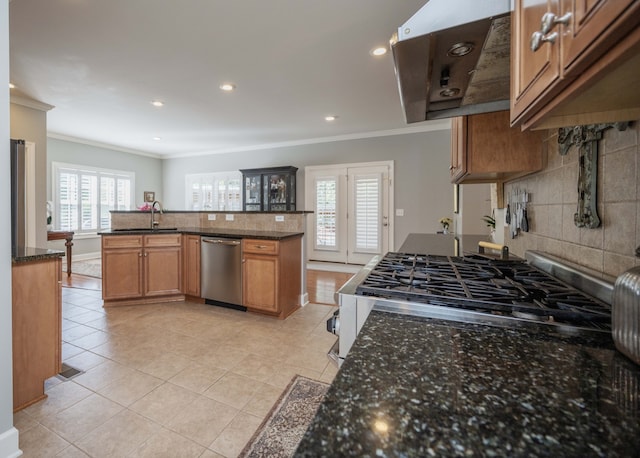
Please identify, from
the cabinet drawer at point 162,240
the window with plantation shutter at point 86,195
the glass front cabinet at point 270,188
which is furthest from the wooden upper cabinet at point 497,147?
the window with plantation shutter at point 86,195

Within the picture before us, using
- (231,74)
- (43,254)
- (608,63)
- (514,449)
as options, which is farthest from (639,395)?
(231,74)

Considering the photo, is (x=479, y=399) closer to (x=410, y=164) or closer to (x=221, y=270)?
(x=221, y=270)

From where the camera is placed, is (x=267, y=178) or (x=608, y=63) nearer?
(x=608, y=63)

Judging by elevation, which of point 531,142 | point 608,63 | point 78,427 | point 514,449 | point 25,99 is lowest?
point 78,427

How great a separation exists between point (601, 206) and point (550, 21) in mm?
711

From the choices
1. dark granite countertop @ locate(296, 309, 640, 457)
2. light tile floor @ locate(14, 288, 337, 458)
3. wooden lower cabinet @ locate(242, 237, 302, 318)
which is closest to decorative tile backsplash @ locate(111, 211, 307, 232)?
wooden lower cabinet @ locate(242, 237, 302, 318)

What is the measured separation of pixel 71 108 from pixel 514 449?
559 centimetres

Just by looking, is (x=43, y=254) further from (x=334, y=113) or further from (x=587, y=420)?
(x=334, y=113)

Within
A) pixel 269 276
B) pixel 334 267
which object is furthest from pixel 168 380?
pixel 334 267

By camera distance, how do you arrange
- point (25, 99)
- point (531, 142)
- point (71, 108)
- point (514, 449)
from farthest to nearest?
point (71, 108), point (25, 99), point (531, 142), point (514, 449)

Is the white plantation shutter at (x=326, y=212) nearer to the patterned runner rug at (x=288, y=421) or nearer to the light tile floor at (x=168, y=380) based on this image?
the light tile floor at (x=168, y=380)

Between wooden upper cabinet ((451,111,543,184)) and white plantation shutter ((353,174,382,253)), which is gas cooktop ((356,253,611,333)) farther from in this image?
white plantation shutter ((353,174,382,253))

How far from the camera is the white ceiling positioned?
2.08m

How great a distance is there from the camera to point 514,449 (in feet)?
1.11
